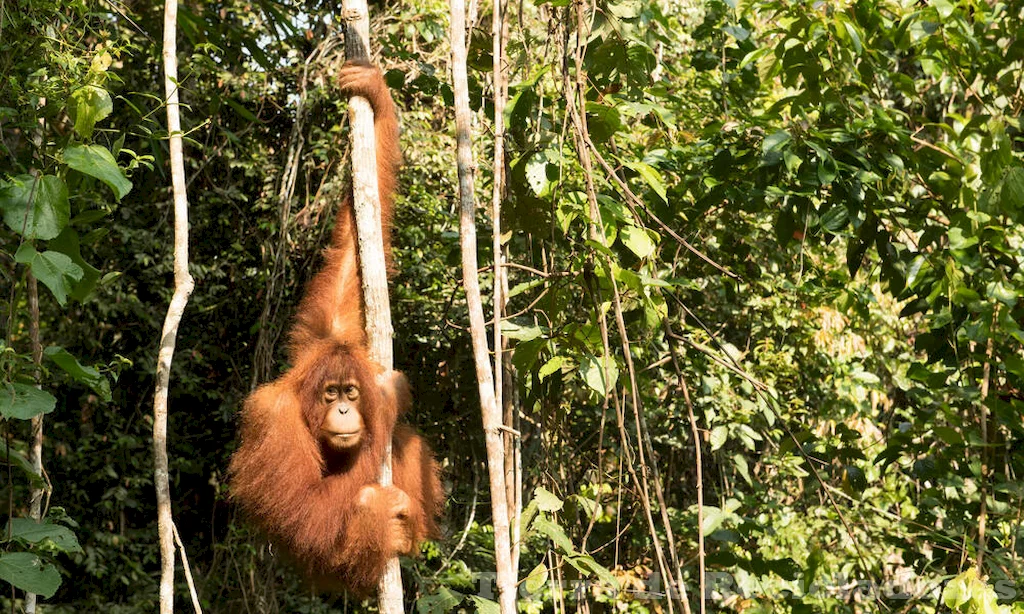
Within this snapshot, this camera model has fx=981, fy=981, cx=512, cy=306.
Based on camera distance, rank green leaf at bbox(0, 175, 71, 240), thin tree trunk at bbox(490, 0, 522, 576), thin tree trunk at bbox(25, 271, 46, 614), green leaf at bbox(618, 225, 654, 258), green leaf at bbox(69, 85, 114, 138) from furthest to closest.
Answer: thin tree trunk at bbox(25, 271, 46, 614) < green leaf at bbox(618, 225, 654, 258) < green leaf at bbox(69, 85, 114, 138) < thin tree trunk at bbox(490, 0, 522, 576) < green leaf at bbox(0, 175, 71, 240)

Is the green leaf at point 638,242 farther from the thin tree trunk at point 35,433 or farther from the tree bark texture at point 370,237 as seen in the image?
the thin tree trunk at point 35,433

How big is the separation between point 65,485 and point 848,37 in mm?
3930

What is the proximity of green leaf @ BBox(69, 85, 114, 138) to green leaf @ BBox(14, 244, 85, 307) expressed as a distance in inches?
Answer: 14.1

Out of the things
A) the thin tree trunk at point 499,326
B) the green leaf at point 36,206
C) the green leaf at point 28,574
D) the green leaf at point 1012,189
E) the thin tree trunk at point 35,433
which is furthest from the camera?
the green leaf at point 1012,189

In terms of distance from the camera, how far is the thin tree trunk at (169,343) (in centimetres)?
260

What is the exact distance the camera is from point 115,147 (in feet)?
8.25

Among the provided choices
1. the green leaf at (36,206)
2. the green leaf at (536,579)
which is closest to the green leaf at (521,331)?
the green leaf at (536,579)

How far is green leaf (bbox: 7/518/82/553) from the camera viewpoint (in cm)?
218

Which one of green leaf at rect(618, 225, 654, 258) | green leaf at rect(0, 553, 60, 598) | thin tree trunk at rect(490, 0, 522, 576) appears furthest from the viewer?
green leaf at rect(618, 225, 654, 258)

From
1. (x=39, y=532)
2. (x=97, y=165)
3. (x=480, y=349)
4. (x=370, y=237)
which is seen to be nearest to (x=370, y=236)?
(x=370, y=237)

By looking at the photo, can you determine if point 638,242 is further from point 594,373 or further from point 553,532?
point 553,532

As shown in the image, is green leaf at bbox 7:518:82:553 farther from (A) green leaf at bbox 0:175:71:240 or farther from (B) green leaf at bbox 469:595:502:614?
(B) green leaf at bbox 469:595:502:614

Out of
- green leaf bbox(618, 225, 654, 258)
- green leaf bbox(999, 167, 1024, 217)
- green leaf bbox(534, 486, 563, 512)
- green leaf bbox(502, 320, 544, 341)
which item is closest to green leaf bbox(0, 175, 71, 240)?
green leaf bbox(502, 320, 544, 341)

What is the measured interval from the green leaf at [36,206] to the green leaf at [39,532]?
65 centimetres
